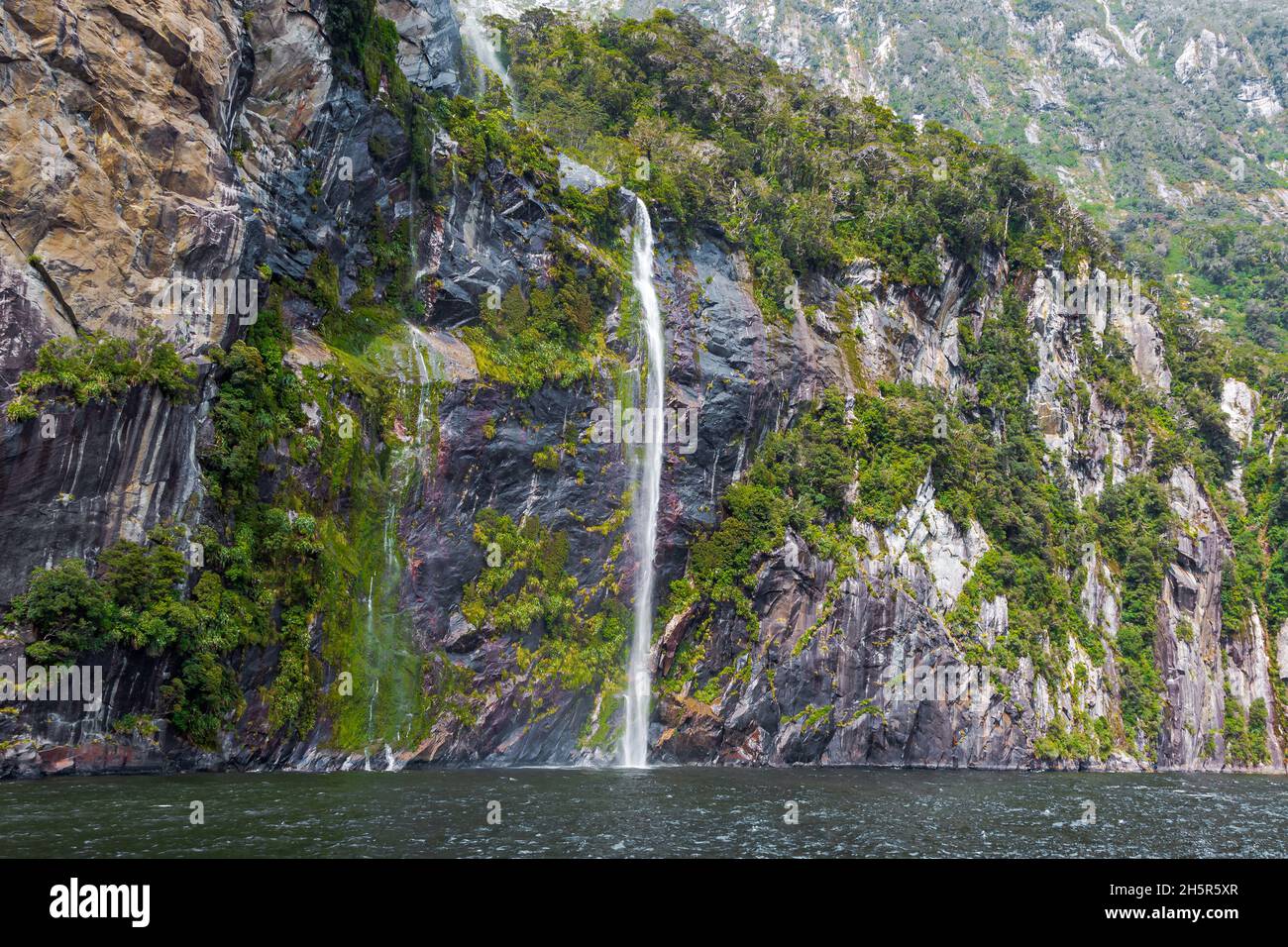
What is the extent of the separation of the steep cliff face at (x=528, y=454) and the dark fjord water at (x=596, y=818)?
4777 mm

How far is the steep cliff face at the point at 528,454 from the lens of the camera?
25.8m

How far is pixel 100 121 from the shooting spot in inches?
1039

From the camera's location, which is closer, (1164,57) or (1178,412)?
(1178,412)

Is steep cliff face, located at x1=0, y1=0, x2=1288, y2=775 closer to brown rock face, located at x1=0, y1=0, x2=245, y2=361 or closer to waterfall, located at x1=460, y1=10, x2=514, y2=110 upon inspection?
brown rock face, located at x1=0, y1=0, x2=245, y2=361

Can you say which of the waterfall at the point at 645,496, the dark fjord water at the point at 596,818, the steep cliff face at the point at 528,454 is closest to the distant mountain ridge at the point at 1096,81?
the steep cliff face at the point at 528,454

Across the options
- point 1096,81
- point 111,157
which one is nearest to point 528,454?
point 111,157

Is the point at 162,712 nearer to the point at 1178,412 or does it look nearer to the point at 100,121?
the point at 100,121

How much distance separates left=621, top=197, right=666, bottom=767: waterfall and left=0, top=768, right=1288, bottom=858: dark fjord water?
18.6 ft

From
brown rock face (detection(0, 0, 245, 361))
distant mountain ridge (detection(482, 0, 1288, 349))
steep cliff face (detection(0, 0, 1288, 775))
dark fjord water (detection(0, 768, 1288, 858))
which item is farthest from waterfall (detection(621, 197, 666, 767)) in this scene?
distant mountain ridge (detection(482, 0, 1288, 349))

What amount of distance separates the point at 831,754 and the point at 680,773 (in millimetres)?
10355

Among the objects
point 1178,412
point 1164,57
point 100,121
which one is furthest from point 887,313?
point 1164,57

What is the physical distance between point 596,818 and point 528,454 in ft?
59.8

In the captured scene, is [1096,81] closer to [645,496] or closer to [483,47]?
[483,47]

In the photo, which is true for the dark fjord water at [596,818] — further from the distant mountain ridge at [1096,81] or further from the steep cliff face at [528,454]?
the distant mountain ridge at [1096,81]
